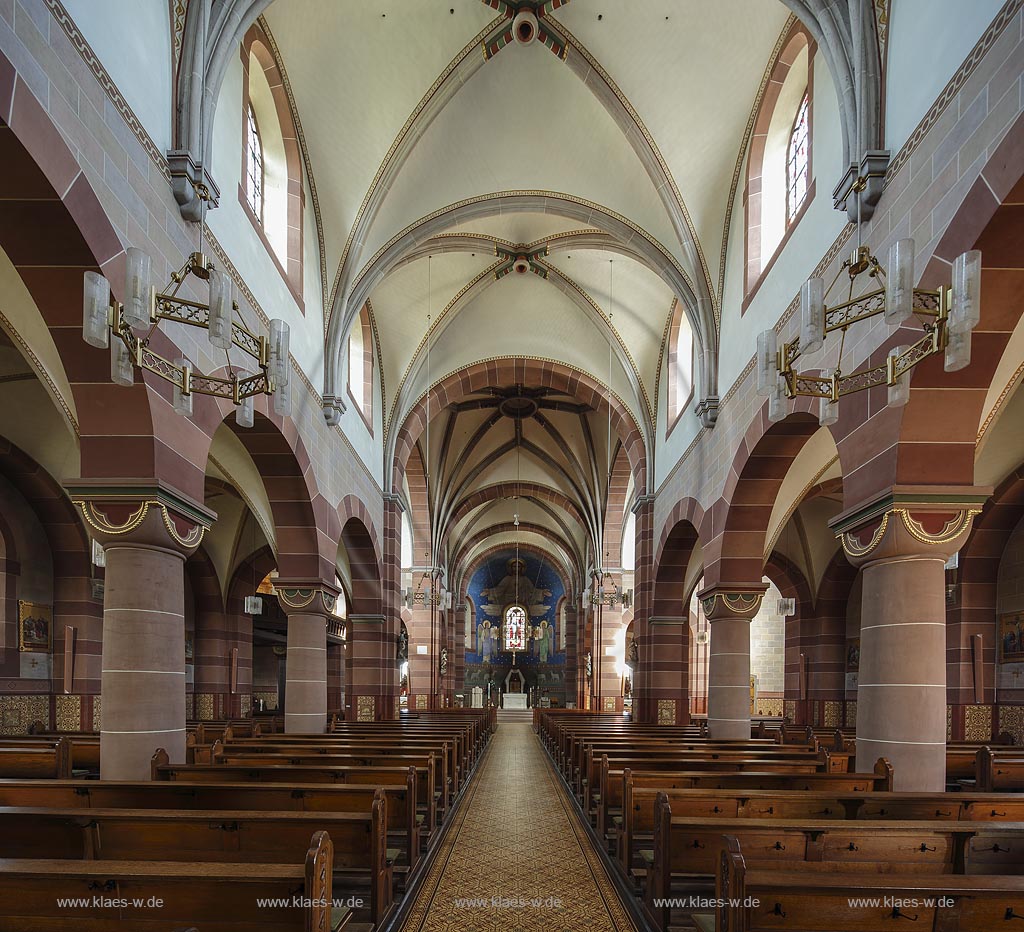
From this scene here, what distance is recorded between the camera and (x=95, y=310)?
16.0ft

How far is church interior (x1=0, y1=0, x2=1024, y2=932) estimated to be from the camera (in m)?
4.91

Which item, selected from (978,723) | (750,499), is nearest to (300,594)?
(750,499)

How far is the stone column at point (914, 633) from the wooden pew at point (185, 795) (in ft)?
13.0

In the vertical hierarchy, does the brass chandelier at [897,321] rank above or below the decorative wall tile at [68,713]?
above

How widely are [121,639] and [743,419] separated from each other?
25.7 feet

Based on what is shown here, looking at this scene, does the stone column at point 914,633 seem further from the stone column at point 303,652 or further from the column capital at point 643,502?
the column capital at point 643,502

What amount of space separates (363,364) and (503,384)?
14.0ft

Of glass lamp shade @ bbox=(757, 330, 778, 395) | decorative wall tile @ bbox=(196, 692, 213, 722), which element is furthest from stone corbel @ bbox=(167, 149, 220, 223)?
decorative wall tile @ bbox=(196, 692, 213, 722)

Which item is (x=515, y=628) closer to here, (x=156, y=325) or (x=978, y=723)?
(x=978, y=723)

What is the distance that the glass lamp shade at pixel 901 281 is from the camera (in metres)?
4.95

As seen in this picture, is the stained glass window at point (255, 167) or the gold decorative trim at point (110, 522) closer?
the gold decorative trim at point (110, 522)

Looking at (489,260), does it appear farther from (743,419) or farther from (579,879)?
(579,879)

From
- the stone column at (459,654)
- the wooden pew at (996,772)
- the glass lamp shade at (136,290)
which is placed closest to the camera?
the glass lamp shade at (136,290)

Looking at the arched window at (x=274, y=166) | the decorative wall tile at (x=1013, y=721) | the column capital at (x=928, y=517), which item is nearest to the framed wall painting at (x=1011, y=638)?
the decorative wall tile at (x=1013, y=721)
